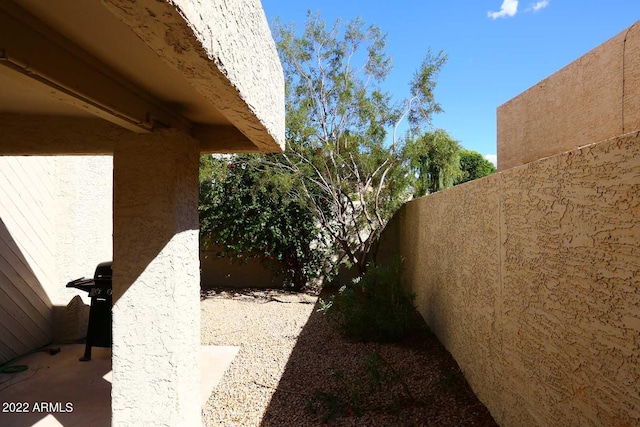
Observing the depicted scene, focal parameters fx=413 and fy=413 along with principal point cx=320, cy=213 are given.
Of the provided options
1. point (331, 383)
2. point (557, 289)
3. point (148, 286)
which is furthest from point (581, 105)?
point (148, 286)

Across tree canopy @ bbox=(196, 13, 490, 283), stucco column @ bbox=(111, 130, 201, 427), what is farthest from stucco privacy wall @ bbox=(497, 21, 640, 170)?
stucco column @ bbox=(111, 130, 201, 427)

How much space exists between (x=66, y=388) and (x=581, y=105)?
21.2 ft

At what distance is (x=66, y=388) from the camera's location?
14.9 ft

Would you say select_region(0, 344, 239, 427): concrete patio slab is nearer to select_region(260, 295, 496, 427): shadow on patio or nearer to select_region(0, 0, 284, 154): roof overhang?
select_region(260, 295, 496, 427): shadow on patio

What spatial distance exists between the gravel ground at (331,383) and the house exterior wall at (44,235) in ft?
7.56

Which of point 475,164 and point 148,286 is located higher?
point 475,164

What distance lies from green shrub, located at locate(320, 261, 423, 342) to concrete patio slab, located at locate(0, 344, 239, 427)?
1.85m

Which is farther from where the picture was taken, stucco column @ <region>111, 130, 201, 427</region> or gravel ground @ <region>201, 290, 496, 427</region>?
gravel ground @ <region>201, 290, 496, 427</region>

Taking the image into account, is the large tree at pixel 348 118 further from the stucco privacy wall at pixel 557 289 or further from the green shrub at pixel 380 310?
the stucco privacy wall at pixel 557 289

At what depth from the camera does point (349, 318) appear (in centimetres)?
634

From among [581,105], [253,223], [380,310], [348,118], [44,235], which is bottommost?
[380,310]

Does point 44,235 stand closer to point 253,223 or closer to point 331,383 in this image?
point 331,383

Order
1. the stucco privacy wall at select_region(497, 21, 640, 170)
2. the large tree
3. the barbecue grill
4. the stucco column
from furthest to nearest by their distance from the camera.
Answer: the large tree
the barbecue grill
the stucco privacy wall at select_region(497, 21, 640, 170)
the stucco column

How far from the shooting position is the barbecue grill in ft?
17.8
